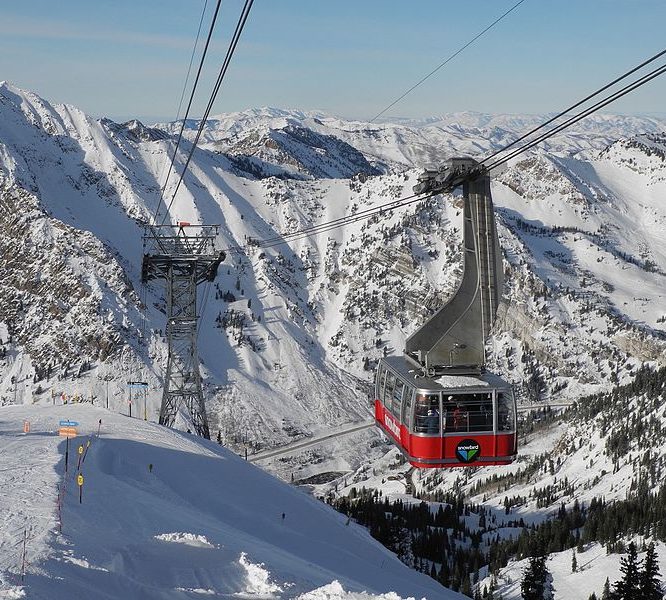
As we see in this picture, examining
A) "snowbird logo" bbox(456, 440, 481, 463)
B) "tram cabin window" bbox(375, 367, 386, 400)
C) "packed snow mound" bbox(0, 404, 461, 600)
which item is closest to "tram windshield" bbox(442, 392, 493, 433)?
"snowbird logo" bbox(456, 440, 481, 463)

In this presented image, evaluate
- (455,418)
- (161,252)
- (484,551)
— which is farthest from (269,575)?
(484,551)

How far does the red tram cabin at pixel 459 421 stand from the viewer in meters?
24.1

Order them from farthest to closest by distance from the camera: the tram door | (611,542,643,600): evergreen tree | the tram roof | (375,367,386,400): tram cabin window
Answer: (611,542,643,600): evergreen tree → (375,367,386,400): tram cabin window → the tram door → the tram roof

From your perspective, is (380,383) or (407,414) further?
(380,383)

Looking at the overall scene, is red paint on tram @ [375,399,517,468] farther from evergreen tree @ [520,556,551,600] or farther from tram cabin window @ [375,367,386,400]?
evergreen tree @ [520,556,551,600]

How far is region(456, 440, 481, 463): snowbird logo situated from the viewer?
24.5 meters

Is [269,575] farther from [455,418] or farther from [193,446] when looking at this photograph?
[193,446]

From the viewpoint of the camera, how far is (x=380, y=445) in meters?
176

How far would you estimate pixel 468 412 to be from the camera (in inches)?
961

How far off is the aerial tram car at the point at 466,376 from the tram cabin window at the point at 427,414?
1.3 inches

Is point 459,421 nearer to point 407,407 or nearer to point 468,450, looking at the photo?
point 468,450

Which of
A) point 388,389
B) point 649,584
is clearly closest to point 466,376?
point 388,389

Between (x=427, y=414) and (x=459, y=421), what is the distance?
3.77 feet

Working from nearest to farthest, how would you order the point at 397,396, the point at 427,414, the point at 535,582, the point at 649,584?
1. the point at 427,414
2. the point at 397,396
3. the point at 649,584
4. the point at 535,582
